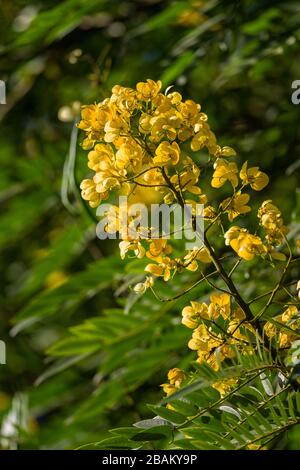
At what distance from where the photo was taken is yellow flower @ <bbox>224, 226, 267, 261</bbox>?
0.81 meters

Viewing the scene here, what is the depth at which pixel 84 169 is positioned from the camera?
1660mm

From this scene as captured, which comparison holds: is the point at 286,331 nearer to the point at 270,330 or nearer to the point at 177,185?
the point at 270,330

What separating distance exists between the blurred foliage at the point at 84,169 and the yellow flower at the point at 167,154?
0.36m

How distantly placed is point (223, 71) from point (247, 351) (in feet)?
2.82

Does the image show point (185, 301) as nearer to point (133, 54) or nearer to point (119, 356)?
point (119, 356)

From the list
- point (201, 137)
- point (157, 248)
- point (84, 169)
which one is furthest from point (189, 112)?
point (84, 169)

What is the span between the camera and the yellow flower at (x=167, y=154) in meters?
0.82

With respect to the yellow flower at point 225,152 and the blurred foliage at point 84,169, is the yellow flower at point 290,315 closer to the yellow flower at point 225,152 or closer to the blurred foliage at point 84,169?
the yellow flower at point 225,152

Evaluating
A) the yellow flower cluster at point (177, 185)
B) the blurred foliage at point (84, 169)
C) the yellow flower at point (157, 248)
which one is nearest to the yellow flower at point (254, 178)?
the yellow flower cluster at point (177, 185)

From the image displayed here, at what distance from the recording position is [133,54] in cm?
211

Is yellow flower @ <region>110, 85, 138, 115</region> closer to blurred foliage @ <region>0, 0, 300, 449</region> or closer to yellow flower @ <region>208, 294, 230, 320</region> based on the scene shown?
yellow flower @ <region>208, 294, 230, 320</region>

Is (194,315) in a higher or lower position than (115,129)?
lower

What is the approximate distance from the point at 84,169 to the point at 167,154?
853mm

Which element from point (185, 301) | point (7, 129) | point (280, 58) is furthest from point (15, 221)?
point (185, 301)
